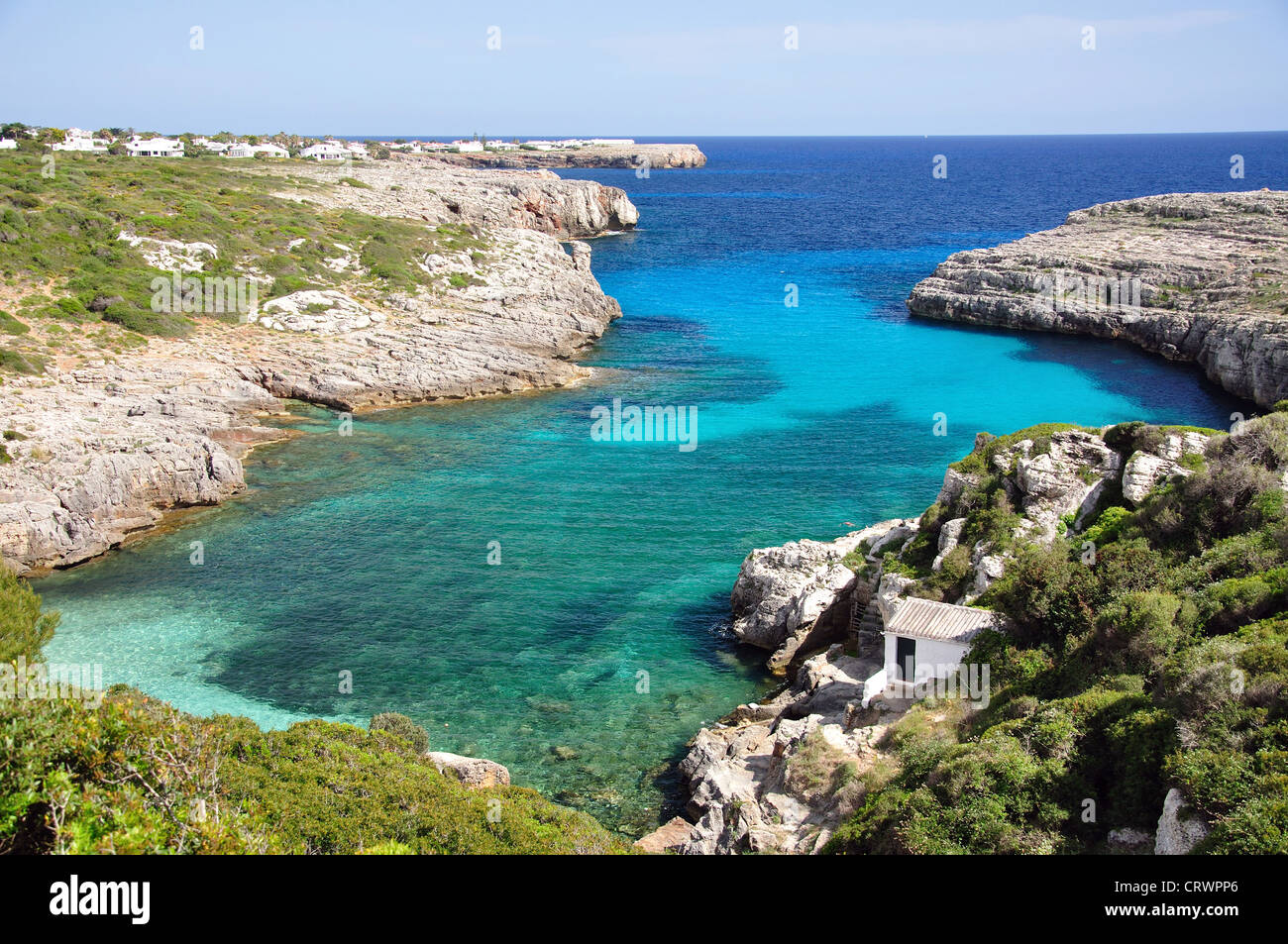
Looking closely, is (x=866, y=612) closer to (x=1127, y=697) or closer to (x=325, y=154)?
(x=1127, y=697)

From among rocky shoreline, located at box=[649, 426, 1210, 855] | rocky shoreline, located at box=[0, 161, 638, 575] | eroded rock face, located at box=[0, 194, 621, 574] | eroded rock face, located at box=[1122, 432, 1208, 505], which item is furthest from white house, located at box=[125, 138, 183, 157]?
eroded rock face, located at box=[1122, 432, 1208, 505]

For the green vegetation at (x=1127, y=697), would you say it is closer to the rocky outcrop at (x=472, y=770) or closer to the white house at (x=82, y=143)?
the rocky outcrop at (x=472, y=770)

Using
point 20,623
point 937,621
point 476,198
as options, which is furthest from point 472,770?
point 476,198

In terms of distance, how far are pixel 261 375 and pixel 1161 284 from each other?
70.3 meters

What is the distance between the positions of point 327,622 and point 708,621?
1387cm

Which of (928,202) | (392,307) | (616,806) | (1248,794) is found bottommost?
(616,806)

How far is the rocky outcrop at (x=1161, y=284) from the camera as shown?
63.4 meters

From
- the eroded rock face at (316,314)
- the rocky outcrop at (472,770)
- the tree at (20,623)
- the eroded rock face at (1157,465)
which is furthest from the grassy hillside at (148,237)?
the eroded rock face at (1157,465)

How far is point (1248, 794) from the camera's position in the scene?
14.3 m

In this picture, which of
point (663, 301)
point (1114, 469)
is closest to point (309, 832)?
point (1114, 469)

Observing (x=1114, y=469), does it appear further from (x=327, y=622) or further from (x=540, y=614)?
(x=327, y=622)

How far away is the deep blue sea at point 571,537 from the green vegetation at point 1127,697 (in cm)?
884

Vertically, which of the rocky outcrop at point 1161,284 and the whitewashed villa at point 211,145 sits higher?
the whitewashed villa at point 211,145
